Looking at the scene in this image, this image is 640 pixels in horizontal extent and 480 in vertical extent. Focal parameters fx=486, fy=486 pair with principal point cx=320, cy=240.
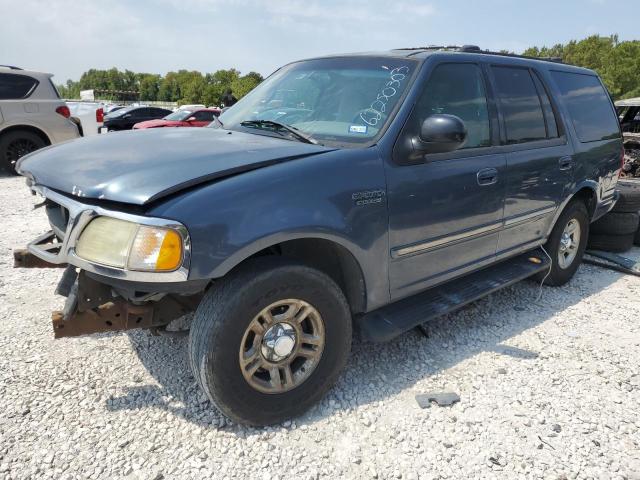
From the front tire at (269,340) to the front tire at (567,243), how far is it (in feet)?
8.46

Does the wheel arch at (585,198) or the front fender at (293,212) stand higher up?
the front fender at (293,212)

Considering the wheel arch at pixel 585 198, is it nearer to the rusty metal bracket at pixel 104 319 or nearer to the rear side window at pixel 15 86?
the rusty metal bracket at pixel 104 319

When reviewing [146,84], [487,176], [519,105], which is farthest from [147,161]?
[146,84]

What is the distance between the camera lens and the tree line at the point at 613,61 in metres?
25.8

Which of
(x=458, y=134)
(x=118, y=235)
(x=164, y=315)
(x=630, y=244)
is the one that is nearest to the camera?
(x=118, y=235)

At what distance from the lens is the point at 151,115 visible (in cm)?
2402

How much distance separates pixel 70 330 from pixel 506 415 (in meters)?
2.27

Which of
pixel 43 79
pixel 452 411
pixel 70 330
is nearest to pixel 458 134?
pixel 452 411

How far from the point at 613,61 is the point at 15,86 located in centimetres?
2872

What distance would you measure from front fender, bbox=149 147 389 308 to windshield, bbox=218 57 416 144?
0.93ft

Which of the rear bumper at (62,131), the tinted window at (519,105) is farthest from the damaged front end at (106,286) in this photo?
the rear bumper at (62,131)

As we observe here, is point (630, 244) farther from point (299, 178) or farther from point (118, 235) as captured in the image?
point (118, 235)

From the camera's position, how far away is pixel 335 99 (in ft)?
9.86

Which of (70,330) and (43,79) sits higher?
(43,79)
